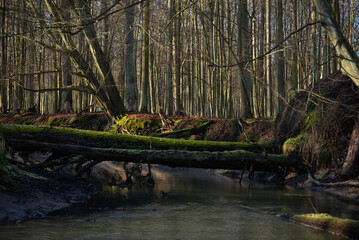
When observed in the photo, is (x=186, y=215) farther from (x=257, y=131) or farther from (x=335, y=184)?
(x=257, y=131)

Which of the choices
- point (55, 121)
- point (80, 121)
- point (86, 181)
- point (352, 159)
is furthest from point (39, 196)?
point (55, 121)

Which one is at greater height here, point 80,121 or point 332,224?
point 80,121

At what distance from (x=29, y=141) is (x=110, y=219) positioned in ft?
12.4

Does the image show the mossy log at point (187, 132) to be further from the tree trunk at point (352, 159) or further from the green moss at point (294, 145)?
the tree trunk at point (352, 159)

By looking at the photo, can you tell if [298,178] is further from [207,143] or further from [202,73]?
[202,73]

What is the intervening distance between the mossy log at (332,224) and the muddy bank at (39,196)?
4.39m

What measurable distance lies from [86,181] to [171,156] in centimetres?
256

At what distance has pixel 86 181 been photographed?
392 inches

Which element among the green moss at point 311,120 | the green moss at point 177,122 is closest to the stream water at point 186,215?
the green moss at point 311,120

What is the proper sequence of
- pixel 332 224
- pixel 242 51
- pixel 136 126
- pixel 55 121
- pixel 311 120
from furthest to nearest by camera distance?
pixel 55 121 → pixel 242 51 → pixel 136 126 → pixel 311 120 → pixel 332 224

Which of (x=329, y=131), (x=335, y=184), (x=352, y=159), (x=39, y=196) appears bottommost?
(x=335, y=184)

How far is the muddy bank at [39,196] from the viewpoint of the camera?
19.9 feet

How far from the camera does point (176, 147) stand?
985 cm

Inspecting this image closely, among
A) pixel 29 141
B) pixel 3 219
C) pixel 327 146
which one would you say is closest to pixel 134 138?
pixel 29 141
